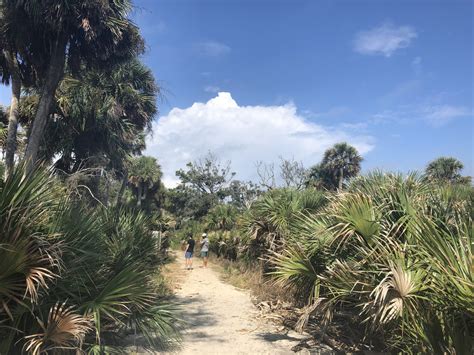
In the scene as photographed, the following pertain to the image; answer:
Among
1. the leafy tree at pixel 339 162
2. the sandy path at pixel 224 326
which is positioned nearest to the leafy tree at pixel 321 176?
the leafy tree at pixel 339 162

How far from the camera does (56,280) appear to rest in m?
4.02

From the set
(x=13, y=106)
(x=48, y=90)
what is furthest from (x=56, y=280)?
(x=13, y=106)

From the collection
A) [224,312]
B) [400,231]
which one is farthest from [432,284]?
[224,312]

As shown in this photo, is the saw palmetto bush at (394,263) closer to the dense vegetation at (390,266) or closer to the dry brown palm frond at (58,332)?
the dense vegetation at (390,266)

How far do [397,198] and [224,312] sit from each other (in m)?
6.32

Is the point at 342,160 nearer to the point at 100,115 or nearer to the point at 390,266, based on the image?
the point at 100,115

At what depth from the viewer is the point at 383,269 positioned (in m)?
4.94

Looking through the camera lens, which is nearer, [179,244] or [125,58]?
[125,58]

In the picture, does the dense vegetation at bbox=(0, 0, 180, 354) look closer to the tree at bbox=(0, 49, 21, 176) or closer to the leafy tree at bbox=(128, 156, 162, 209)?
the tree at bbox=(0, 49, 21, 176)

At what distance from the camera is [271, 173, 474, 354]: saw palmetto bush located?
11.7 feet

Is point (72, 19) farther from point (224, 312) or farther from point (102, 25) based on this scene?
point (224, 312)

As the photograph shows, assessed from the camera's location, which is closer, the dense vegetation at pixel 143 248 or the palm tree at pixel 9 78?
the dense vegetation at pixel 143 248

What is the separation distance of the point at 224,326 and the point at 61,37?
912 centimetres

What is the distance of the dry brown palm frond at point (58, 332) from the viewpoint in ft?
12.1
